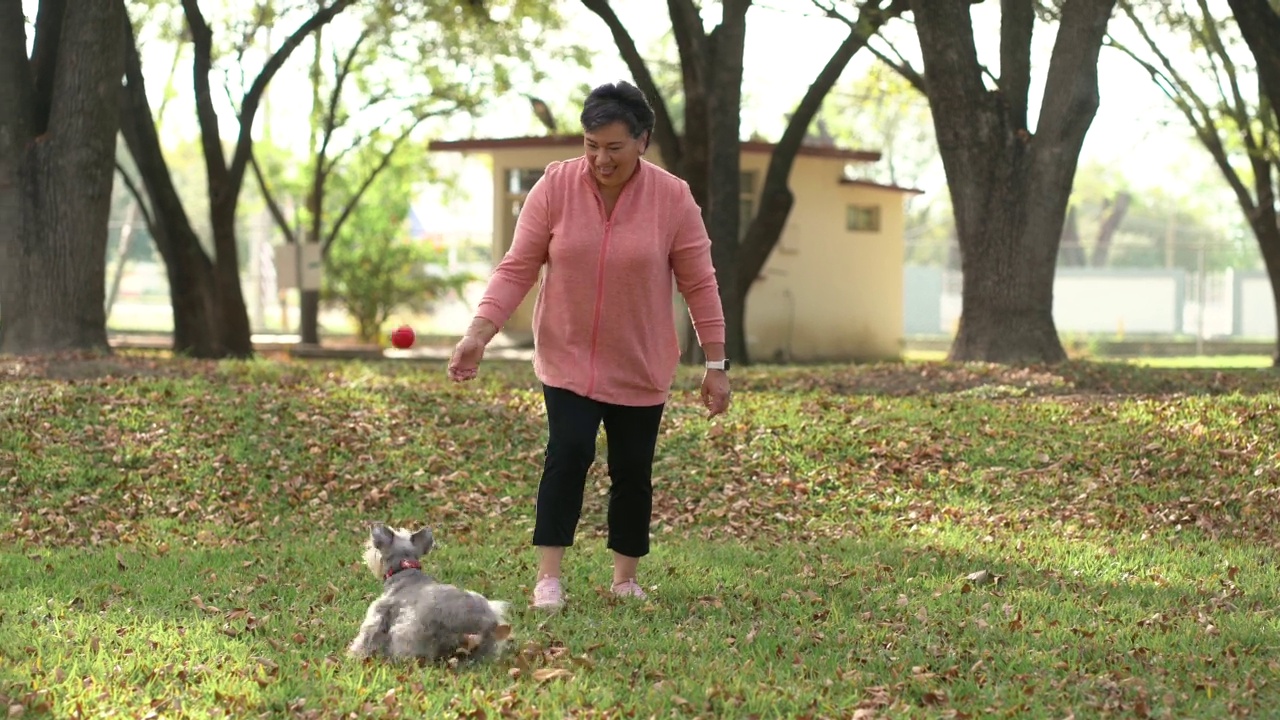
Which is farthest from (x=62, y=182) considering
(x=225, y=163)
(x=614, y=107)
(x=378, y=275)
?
(x=378, y=275)

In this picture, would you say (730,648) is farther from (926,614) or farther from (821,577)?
(821,577)

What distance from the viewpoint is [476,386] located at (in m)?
12.4

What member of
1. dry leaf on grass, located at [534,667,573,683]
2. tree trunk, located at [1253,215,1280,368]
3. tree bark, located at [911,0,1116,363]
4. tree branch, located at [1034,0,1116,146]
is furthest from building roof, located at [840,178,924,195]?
dry leaf on grass, located at [534,667,573,683]

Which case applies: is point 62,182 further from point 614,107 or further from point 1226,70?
point 1226,70

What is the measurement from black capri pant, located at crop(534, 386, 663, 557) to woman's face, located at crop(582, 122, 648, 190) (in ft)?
2.67

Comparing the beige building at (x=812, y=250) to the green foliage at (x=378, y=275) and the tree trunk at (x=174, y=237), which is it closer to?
the green foliage at (x=378, y=275)

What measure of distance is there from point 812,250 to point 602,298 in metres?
21.2

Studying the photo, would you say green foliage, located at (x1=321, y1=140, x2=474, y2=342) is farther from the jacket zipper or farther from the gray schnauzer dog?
the gray schnauzer dog

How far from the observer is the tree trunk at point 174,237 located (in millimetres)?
17016

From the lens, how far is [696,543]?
827cm

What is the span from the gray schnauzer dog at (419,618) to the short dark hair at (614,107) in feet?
5.28

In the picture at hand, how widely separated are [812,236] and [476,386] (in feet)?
49.4

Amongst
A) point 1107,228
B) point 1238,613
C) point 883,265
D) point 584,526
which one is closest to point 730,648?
point 1238,613

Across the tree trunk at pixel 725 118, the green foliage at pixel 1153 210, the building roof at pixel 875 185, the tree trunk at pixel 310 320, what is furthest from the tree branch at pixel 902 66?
the green foliage at pixel 1153 210
